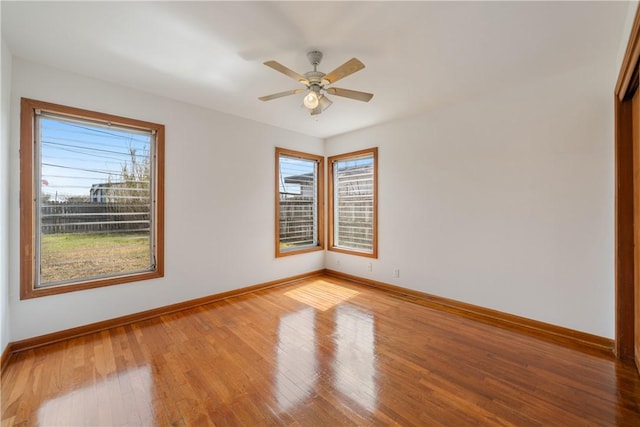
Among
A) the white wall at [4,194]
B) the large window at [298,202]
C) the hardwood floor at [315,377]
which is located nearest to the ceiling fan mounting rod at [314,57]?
the large window at [298,202]

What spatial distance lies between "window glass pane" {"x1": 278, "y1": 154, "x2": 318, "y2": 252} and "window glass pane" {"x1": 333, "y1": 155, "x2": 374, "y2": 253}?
43 cm

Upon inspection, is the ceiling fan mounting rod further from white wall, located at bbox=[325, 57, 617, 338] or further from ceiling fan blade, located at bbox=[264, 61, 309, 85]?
white wall, located at bbox=[325, 57, 617, 338]

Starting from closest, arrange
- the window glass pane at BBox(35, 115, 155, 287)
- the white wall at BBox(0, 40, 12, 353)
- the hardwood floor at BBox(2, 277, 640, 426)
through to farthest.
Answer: the hardwood floor at BBox(2, 277, 640, 426) → the white wall at BBox(0, 40, 12, 353) → the window glass pane at BBox(35, 115, 155, 287)

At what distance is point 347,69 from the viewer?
2043mm

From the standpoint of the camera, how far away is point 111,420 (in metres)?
1.65

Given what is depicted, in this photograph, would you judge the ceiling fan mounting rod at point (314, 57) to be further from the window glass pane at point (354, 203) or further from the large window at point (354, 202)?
the window glass pane at point (354, 203)

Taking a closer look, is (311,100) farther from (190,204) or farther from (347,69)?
(190,204)

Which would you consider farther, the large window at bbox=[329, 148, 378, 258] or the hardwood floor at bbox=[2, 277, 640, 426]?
the large window at bbox=[329, 148, 378, 258]

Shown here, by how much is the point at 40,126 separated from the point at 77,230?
1.05m

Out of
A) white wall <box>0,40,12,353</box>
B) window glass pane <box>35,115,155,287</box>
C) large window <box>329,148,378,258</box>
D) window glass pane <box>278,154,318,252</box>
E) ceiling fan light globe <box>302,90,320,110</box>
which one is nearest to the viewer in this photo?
white wall <box>0,40,12,353</box>

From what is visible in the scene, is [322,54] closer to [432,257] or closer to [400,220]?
[400,220]

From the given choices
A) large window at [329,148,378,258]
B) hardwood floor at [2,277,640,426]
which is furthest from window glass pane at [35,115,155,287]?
large window at [329,148,378,258]

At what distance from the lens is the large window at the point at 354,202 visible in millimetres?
4488

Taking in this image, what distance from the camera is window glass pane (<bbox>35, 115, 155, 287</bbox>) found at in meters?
2.62
